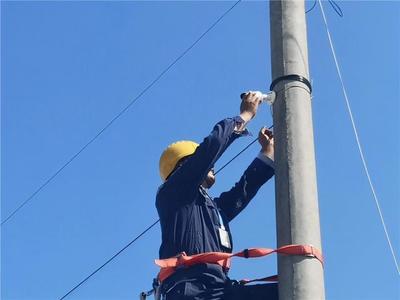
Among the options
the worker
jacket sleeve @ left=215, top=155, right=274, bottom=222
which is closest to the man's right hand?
the worker

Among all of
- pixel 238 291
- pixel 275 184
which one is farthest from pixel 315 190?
pixel 238 291

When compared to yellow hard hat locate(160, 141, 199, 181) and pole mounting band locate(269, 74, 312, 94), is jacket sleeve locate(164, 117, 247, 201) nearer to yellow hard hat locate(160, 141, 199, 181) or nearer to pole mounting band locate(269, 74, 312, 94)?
pole mounting band locate(269, 74, 312, 94)

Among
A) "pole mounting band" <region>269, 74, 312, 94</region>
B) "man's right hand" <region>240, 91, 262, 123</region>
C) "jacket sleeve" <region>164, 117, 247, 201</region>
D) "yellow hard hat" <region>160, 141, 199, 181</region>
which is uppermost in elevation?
"yellow hard hat" <region>160, 141, 199, 181</region>

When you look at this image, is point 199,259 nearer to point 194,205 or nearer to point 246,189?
point 194,205

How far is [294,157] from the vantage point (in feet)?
11.3

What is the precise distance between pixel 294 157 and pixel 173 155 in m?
1.17

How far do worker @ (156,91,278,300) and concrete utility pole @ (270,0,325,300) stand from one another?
29 cm

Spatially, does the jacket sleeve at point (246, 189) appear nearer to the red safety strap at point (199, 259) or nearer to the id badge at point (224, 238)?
the id badge at point (224, 238)

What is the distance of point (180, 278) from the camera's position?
367cm

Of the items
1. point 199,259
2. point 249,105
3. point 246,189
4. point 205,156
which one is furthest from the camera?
point 246,189

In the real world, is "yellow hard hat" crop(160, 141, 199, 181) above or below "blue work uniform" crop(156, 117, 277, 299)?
above

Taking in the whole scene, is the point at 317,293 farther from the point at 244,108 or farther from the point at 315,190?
the point at 244,108

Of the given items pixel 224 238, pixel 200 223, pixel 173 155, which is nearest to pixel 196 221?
A: pixel 200 223

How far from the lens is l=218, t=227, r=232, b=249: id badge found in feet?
13.0
